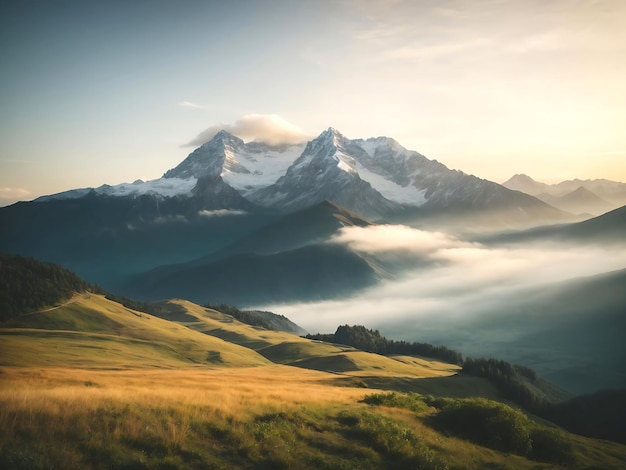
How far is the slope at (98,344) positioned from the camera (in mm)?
112500

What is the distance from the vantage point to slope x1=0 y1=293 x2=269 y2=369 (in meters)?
112

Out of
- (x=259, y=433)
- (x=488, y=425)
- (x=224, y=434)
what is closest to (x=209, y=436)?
(x=224, y=434)

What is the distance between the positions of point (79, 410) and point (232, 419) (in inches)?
291

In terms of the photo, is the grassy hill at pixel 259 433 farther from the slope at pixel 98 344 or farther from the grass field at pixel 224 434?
the slope at pixel 98 344

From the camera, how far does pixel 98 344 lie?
14038cm

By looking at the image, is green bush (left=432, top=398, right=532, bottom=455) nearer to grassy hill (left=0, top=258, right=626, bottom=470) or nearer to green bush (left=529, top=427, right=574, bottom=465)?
grassy hill (left=0, top=258, right=626, bottom=470)

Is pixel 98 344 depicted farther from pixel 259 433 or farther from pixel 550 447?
pixel 550 447

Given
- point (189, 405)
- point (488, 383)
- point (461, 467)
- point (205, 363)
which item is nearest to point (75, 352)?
point (205, 363)

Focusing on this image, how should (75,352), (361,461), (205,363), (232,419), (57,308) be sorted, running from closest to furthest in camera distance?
1. (361,461)
2. (232,419)
3. (75,352)
4. (205,363)
5. (57,308)

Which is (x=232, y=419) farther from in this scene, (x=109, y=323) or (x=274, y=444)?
(x=109, y=323)

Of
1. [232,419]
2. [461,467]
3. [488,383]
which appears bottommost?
[488,383]

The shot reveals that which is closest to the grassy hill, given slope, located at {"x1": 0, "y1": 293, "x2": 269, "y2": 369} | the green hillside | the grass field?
the grass field

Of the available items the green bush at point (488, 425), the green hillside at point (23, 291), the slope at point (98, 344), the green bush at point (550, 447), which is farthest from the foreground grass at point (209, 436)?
the green hillside at point (23, 291)

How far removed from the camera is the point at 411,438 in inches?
1103
